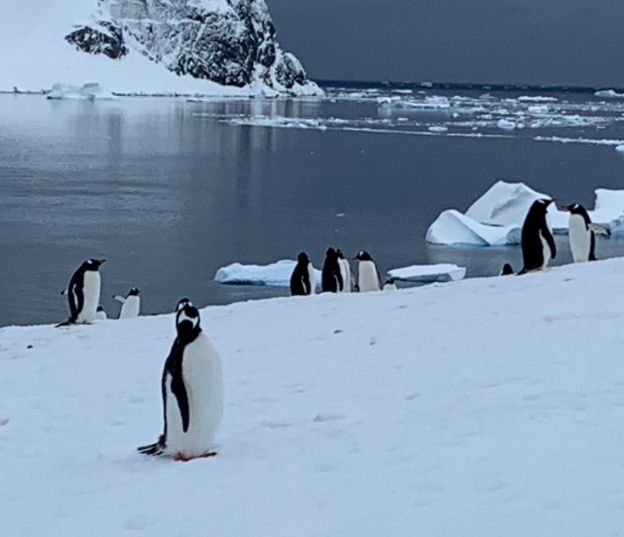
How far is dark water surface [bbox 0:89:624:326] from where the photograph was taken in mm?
16391

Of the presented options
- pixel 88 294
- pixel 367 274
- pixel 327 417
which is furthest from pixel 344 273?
→ pixel 327 417

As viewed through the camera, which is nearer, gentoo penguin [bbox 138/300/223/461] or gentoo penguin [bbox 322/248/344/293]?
gentoo penguin [bbox 138/300/223/461]

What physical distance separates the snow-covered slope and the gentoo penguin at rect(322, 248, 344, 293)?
93497 mm

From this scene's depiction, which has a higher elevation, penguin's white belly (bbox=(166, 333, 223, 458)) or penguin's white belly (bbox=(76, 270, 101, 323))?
penguin's white belly (bbox=(166, 333, 223, 458))

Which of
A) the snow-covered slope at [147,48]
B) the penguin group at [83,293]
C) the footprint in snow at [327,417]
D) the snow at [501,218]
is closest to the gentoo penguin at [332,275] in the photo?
the penguin group at [83,293]

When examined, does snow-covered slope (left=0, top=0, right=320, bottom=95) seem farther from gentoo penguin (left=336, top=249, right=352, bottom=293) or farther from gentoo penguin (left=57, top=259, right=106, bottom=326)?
gentoo penguin (left=57, top=259, right=106, bottom=326)

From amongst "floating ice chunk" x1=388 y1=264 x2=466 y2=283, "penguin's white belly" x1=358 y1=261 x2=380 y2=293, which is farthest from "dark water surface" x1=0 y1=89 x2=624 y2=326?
"penguin's white belly" x1=358 y1=261 x2=380 y2=293

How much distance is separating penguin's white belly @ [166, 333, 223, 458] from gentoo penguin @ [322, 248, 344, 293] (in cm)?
757

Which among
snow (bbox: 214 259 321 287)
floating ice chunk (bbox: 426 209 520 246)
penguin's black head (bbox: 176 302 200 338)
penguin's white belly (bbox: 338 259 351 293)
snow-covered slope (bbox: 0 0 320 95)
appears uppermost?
snow-covered slope (bbox: 0 0 320 95)

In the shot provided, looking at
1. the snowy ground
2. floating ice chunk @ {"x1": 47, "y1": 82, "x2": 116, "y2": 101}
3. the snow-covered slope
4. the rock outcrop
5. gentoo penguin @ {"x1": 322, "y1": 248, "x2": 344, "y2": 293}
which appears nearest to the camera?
the snowy ground

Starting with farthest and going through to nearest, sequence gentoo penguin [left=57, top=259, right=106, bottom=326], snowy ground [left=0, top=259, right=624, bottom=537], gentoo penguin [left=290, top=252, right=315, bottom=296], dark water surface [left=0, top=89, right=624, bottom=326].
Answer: dark water surface [left=0, top=89, right=624, bottom=326] < gentoo penguin [left=290, top=252, right=315, bottom=296] < gentoo penguin [left=57, top=259, right=106, bottom=326] < snowy ground [left=0, top=259, right=624, bottom=537]

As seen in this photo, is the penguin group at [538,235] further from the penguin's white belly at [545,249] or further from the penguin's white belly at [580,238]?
the penguin's white belly at [580,238]

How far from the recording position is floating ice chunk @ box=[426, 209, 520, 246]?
1955 centimetres

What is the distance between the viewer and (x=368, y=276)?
41.9ft
